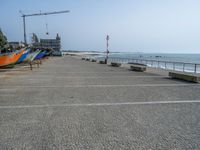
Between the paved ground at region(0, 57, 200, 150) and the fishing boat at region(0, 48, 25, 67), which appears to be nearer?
the paved ground at region(0, 57, 200, 150)

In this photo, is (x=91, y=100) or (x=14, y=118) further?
(x=91, y=100)

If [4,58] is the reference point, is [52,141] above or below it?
below

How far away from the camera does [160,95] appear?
28.2 feet

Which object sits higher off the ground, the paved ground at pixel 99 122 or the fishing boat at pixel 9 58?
the fishing boat at pixel 9 58

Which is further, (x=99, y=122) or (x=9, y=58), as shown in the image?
(x=9, y=58)

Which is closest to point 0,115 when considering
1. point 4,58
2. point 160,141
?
point 160,141

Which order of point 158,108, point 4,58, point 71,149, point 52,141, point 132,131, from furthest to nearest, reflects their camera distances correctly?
point 4,58
point 158,108
point 132,131
point 52,141
point 71,149

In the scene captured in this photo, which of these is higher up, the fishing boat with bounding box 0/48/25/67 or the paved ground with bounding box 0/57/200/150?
the fishing boat with bounding box 0/48/25/67

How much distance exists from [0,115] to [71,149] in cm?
301

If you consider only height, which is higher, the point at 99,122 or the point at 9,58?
the point at 9,58

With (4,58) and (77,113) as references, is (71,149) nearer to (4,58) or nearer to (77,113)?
(77,113)

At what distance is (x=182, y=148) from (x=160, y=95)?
194 inches

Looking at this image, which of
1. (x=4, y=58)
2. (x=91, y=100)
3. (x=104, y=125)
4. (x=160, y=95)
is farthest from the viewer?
(x=4, y=58)

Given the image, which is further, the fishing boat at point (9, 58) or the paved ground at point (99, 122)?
the fishing boat at point (9, 58)
